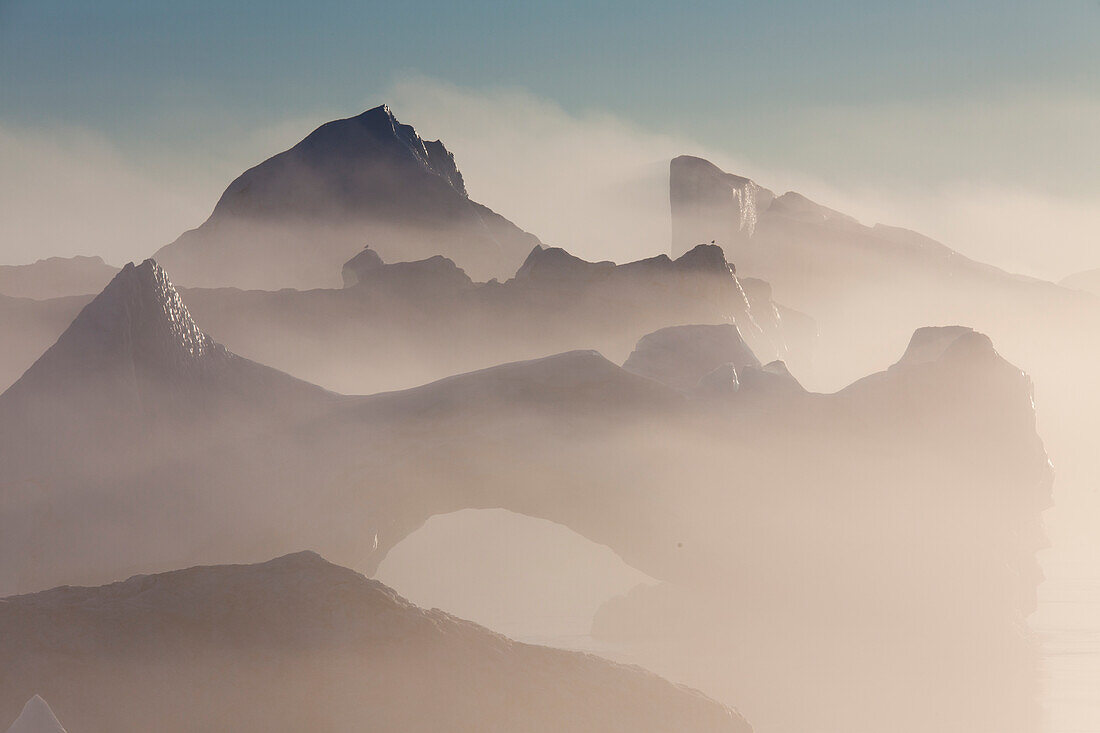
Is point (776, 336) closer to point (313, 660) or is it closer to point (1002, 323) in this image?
point (313, 660)

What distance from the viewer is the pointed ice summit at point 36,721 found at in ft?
39.0

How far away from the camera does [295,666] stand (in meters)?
16.6

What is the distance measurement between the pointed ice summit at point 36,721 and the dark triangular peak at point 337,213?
63.7 metres

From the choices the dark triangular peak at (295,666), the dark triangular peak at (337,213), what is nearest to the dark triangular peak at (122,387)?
the dark triangular peak at (295,666)

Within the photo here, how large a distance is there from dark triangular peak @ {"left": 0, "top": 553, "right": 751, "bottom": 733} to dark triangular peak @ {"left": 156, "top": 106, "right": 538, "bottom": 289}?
191ft

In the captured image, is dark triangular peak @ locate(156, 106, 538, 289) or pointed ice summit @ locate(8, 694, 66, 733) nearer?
pointed ice summit @ locate(8, 694, 66, 733)

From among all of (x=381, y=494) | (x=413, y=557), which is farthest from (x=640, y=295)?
(x=381, y=494)

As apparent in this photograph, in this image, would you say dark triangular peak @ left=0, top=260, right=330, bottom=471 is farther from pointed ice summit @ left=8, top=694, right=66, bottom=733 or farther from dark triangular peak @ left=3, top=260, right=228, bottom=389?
pointed ice summit @ left=8, top=694, right=66, bottom=733

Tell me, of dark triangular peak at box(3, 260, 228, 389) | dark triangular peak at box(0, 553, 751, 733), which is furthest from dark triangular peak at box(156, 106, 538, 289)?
dark triangular peak at box(0, 553, 751, 733)

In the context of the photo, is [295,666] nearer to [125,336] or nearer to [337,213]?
[125,336]

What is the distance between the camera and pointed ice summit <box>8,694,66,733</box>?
11.9 meters

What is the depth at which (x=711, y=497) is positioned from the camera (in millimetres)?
30125

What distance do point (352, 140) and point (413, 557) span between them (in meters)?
29.1

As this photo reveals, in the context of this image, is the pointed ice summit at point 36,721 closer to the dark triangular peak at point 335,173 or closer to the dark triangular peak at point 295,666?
the dark triangular peak at point 295,666
